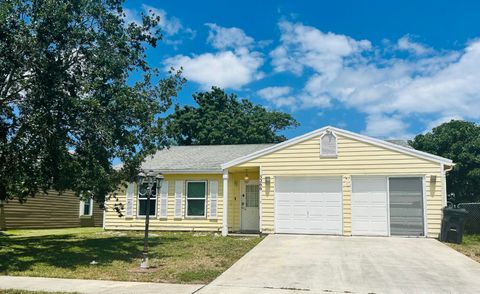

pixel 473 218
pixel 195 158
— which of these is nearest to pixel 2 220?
pixel 195 158

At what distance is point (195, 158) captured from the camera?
19.7m

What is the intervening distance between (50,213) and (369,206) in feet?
52.9

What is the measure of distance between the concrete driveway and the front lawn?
322 millimetres

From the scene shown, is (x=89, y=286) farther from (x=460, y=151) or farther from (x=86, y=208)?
(x=460, y=151)

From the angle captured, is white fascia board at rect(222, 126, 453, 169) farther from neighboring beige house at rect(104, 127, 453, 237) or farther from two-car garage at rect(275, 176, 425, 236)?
two-car garage at rect(275, 176, 425, 236)

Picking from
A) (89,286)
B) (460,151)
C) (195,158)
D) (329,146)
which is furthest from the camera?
(460,151)

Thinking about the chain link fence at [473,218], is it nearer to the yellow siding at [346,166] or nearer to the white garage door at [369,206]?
the yellow siding at [346,166]

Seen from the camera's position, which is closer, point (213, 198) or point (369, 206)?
point (369, 206)

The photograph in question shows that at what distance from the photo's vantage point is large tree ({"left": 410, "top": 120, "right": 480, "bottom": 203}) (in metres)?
23.5

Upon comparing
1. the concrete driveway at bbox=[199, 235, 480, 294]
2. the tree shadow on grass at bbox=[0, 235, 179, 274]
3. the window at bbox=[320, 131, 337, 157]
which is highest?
the window at bbox=[320, 131, 337, 157]

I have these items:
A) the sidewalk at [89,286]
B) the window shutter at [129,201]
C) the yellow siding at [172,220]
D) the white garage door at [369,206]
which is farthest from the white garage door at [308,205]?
the sidewalk at [89,286]

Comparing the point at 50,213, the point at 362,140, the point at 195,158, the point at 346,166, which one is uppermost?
the point at 362,140

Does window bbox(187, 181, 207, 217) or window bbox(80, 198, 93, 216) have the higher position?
window bbox(187, 181, 207, 217)

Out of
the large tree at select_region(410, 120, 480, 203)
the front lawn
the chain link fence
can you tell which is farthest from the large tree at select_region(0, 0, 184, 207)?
the large tree at select_region(410, 120, 480, 203)
